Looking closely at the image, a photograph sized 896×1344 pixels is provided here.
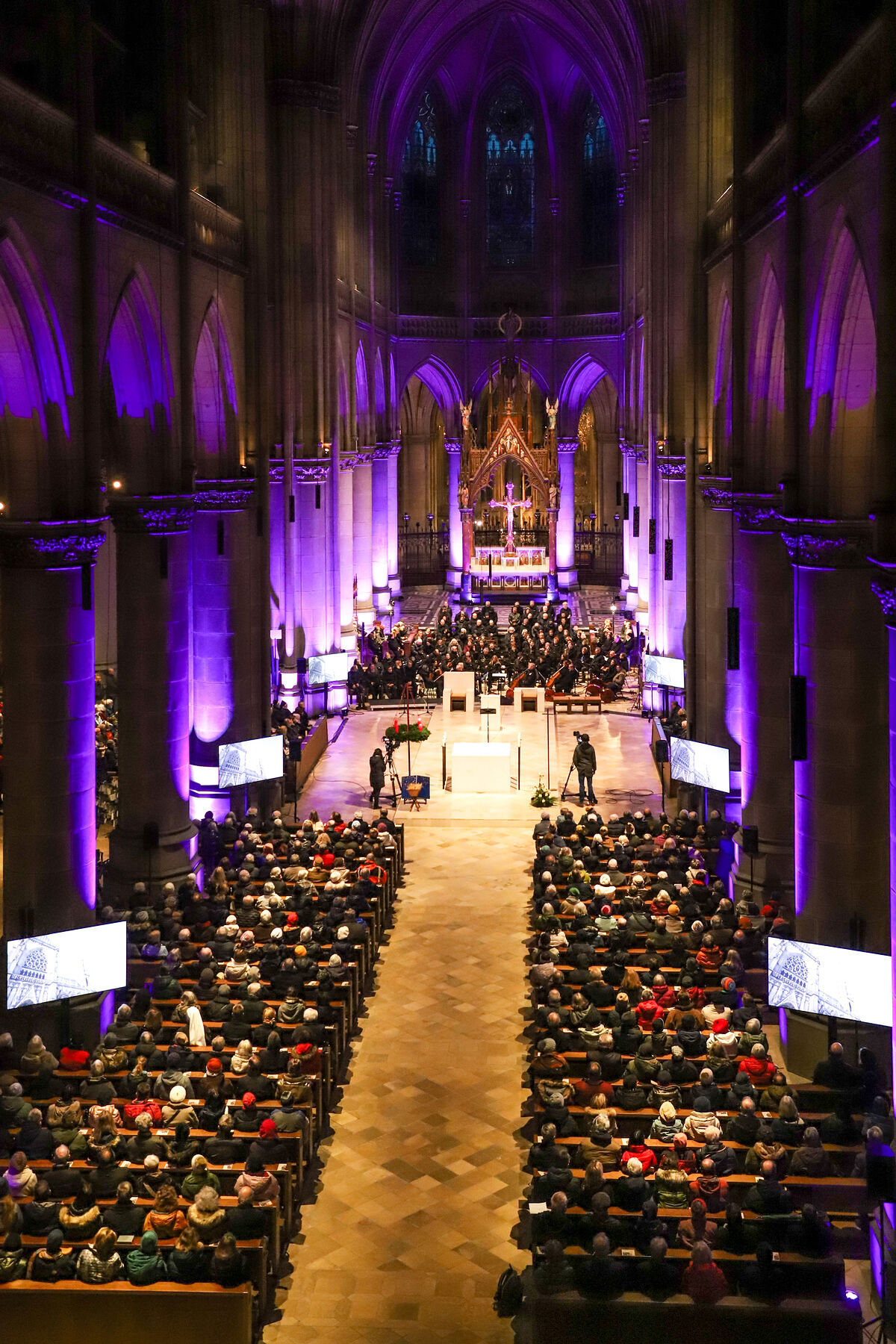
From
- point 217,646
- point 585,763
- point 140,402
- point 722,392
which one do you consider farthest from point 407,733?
point 140,402

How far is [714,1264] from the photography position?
14.2 metres

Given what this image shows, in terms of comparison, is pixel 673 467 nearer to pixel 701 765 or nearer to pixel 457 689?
pixel 457 689

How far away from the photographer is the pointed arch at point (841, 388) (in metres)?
18.2

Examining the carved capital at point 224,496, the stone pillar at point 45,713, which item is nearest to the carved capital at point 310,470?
the carved capital at point 224,496

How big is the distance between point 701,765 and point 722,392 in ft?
25.1

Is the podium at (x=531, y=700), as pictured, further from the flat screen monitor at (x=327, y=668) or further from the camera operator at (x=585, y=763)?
the camera operator at (x=585, y=763)

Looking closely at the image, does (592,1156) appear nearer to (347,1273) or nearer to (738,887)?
(347,1273)

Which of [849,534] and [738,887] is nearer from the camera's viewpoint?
[849,534]

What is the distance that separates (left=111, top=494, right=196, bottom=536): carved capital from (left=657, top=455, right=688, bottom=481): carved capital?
1373 cm

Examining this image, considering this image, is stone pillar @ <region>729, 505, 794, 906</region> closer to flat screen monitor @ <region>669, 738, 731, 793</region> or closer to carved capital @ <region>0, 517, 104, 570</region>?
flat screen monitor @ <region>669, 738, 731, 793</region>

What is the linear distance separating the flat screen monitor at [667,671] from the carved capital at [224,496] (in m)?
10.8

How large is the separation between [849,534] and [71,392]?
10463 mm

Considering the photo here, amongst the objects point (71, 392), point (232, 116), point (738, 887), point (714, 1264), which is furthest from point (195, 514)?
point (714, 1264)

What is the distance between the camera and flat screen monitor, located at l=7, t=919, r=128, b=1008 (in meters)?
19.3
